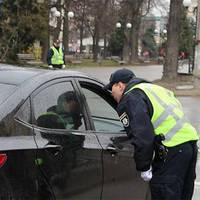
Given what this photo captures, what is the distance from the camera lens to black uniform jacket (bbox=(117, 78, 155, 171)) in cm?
397

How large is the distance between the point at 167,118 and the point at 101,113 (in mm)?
1039

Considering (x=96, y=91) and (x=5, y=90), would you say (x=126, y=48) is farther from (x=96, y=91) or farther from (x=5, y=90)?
(x=5, y=90)

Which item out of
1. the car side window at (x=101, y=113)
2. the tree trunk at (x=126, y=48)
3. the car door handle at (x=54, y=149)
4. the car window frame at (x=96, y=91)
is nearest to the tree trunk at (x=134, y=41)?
the tree trunk at (x=126, y=48)

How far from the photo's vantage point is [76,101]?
4465 mm

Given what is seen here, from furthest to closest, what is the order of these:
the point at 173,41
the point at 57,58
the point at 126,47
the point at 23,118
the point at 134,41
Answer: the point at 126,47 → the point at 134,41 → the point at 173,41 → the point at 57,58 → the point at 23,118

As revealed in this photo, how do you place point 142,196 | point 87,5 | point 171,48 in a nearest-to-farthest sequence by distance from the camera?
point 142,196 < point 171,48 < point 87,5

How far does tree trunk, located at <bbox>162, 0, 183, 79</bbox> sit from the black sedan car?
19.9 m

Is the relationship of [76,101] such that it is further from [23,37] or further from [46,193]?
[23,37]

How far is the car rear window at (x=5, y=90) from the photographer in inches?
149

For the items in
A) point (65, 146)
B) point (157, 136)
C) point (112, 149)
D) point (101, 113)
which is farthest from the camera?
point (101, 113)

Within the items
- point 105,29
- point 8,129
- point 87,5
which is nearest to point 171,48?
point 8,129

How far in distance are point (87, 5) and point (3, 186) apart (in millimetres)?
48059

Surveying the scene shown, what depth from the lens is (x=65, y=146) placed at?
13.3 ft

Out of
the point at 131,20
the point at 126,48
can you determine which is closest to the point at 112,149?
the point at 131,20
